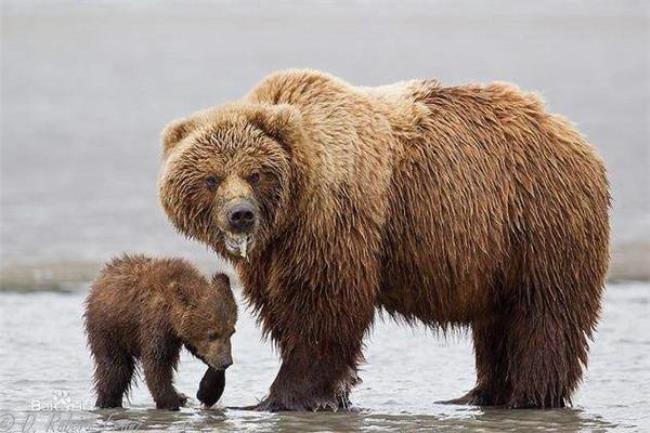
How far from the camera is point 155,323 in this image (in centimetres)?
772

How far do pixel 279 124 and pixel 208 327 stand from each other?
1.01 m

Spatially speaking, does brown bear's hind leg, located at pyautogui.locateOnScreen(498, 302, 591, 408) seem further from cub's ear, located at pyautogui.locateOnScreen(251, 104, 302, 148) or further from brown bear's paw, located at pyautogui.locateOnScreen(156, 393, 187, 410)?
brown bear's paw, located at pyautogui.locateOnScreen(156, 393, 187, 410)

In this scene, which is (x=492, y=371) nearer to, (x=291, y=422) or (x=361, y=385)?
(x=361, y=385)

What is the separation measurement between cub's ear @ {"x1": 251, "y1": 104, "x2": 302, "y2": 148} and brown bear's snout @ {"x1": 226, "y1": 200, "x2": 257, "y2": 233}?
399mm

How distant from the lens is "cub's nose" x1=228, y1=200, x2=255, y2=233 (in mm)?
7348

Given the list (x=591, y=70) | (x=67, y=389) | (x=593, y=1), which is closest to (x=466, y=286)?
(x=67, y=389)

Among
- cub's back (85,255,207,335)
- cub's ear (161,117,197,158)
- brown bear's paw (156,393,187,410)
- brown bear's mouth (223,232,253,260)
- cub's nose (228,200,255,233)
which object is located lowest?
brown bear's paw (156,393,187,410)

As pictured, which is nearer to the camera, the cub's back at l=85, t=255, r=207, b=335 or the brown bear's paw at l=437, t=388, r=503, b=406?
the cub's back at l=85, t=255, r=207, b=335

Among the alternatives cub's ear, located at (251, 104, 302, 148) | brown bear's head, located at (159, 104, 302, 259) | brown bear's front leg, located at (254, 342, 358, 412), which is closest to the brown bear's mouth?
brown bear's head, located at (159, 104, 302, 259)

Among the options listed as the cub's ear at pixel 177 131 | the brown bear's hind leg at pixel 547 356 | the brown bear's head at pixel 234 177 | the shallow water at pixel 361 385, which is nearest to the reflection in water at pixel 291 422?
the shallow water at pixel 361 385
